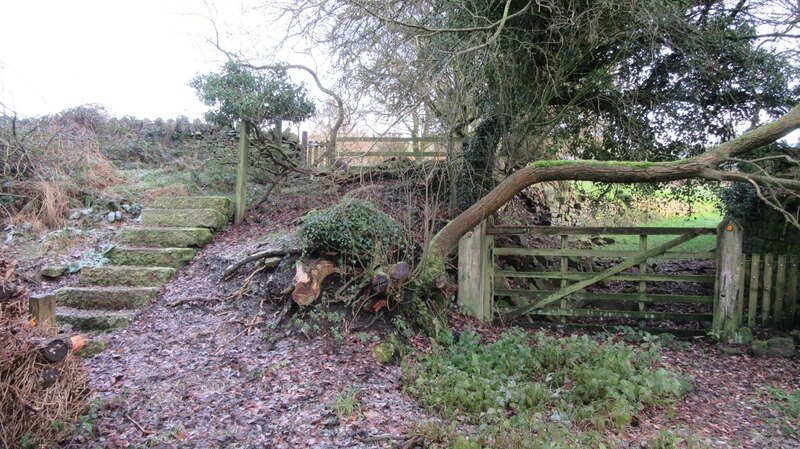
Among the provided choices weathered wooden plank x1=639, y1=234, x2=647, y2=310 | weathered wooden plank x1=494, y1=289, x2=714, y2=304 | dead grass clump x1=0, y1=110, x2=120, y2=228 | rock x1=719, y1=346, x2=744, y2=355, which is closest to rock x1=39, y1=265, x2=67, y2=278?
dead grass clump x1=0, y1=110, x2=120, y2=228

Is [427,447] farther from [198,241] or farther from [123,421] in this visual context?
[198,241]

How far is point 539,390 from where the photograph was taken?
4180 mm

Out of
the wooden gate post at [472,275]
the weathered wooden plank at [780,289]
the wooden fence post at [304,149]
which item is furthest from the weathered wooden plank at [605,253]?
the wooden fence post at [304,149]

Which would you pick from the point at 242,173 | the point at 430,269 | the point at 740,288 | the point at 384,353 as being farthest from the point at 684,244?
the point at 242,173

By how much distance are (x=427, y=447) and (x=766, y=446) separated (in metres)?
2.68

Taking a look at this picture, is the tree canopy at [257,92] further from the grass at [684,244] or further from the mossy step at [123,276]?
the grass at [684,244]

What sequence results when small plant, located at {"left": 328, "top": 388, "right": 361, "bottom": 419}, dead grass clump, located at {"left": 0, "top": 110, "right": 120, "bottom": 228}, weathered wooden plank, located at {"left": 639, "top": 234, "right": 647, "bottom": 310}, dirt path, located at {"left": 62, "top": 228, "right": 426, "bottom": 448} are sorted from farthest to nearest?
1. dead grass clump, located at {"left": 0, "top": 110, "right": 120, "bottom": 228}
2. weathered wooden plank, located at {"left": 639, "top": 234, "right": 647, "bottom": 310}
3. small plant, located at {"left": 328, "top": 388, "right": 361, "bottom": 419}
4. dirt path, located at {"left": 62, "top": 228, "right": 426, "bottom": 448}

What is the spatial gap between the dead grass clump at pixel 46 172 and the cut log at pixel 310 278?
502cm

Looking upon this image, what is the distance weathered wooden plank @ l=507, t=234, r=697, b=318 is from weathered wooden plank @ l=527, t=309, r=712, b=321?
0.47 ft

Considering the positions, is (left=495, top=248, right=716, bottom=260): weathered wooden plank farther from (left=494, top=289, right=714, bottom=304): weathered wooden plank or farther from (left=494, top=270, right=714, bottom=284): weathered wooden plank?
(left=494, top=289, right=714, bottom=304): weathered wooden plank

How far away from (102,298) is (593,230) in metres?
6.43

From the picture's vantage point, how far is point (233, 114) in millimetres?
9516

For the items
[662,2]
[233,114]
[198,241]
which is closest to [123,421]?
[198,241]

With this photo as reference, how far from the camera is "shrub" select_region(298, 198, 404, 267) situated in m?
5.51
